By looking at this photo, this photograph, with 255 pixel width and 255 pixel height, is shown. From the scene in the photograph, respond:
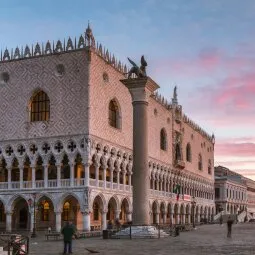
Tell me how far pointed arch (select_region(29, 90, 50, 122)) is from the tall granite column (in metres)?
14.2

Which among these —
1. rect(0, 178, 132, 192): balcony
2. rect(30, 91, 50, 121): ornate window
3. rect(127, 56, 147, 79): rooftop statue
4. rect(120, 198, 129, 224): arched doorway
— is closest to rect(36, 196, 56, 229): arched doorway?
rect(0, 178, 132, 192): balcony

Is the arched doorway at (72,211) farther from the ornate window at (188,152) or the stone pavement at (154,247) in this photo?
the ornate window at (188,152)

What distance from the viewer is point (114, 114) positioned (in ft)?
148

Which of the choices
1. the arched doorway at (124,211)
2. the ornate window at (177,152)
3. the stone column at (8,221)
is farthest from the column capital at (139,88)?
the ornate window at (177,152)

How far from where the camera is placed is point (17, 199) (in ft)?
137

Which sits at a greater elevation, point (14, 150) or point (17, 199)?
point (14, 150)

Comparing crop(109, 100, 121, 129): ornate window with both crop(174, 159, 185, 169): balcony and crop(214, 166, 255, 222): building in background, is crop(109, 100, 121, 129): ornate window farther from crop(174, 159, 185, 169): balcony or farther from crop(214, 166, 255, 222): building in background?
crop(214, 166, 255, 222): building in background

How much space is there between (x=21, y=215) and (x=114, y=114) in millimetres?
10901

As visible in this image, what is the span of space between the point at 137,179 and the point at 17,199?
17046mm

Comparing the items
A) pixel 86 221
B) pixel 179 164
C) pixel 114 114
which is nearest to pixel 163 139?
pixel 179 164

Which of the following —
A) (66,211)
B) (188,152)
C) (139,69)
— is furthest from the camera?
(188,152)

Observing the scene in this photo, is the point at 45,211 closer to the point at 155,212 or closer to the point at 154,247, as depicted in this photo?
the point at 155,212

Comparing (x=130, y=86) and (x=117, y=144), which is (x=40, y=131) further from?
(x=130, y=86)

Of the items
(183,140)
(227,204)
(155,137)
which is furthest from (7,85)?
(227,204)
